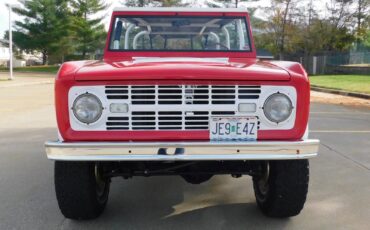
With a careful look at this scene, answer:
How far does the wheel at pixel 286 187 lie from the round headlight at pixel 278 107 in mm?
506

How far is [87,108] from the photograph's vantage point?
11.6 feet

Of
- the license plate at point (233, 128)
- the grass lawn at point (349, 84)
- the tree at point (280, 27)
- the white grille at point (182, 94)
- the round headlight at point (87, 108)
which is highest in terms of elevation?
the tree at point (280, 27)

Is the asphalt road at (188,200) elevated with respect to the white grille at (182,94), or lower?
lower

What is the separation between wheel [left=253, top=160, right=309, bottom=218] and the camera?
3930 mm

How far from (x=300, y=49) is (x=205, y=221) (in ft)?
151

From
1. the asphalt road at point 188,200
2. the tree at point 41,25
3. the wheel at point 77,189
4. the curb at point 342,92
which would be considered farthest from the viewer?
the tree at point 41,25

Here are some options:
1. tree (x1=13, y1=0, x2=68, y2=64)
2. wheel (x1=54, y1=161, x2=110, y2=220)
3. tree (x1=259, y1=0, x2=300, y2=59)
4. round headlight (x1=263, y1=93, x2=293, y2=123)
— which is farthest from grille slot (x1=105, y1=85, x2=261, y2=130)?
tree (x1=13, y1=0, x2=68, y2=64)

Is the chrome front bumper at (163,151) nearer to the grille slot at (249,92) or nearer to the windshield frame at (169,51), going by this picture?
the grille slot at (249,92)

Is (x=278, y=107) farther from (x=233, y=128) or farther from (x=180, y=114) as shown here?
(x=180, y=114)

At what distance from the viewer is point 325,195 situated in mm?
4953

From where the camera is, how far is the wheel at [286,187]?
393 centimetres

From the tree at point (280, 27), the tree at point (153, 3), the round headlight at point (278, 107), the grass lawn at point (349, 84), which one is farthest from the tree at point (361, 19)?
the round headlight at point (278, 107)

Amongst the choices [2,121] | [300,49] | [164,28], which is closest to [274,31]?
[300,49]

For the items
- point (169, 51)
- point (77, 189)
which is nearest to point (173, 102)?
point (77, 189)
